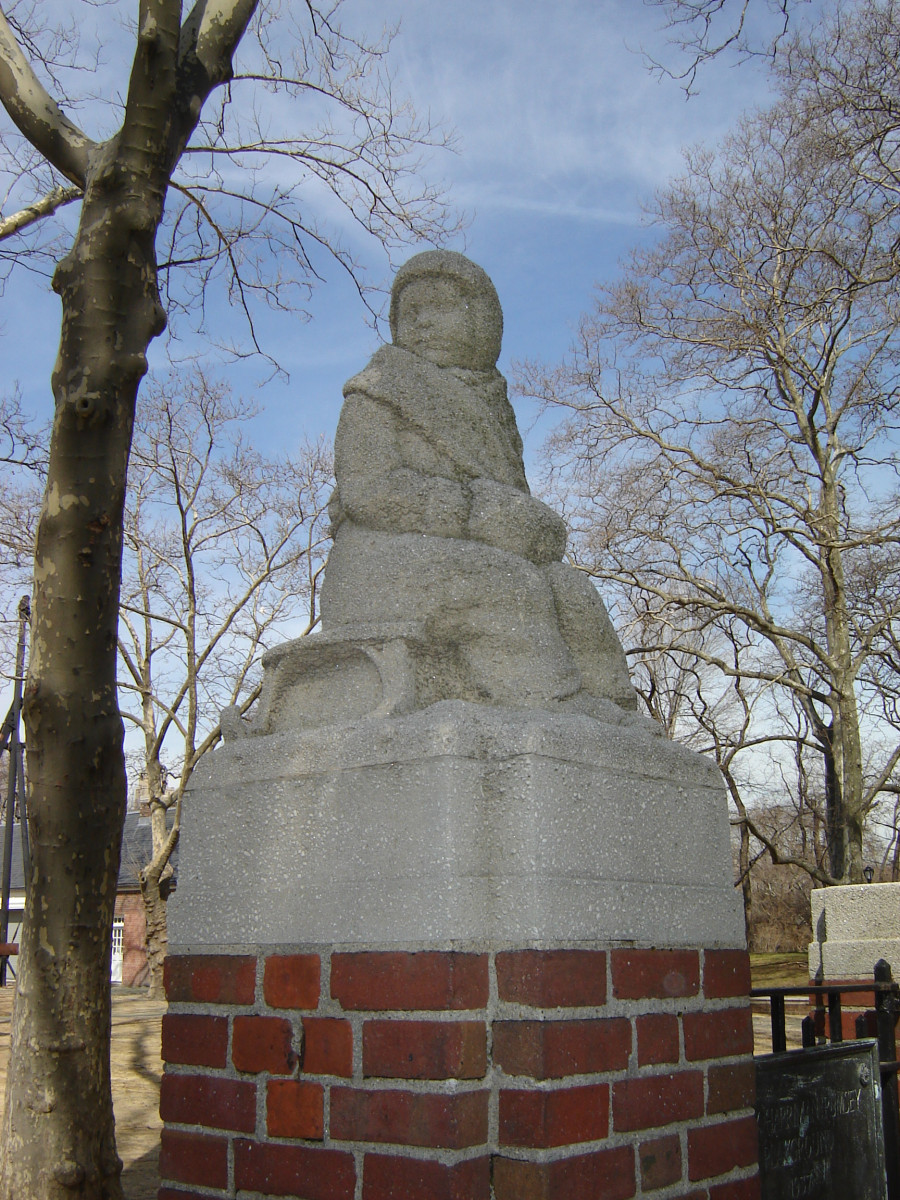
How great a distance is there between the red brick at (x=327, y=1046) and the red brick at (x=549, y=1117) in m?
0.30

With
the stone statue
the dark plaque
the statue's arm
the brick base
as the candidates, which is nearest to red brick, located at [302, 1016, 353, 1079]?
the brick base

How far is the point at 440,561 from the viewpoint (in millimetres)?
2354

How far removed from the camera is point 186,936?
2.24 meters

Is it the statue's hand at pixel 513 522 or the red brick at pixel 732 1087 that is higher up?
the statue's hand at pixel 513 522

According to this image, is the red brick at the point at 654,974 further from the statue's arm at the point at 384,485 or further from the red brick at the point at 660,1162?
the statue's arm at the point at 384,485

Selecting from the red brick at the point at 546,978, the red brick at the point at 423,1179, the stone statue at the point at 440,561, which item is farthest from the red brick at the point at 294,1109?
the stone statue at the point at 440,561

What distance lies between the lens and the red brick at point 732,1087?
223cm

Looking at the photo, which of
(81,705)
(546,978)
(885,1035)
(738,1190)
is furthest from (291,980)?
(885,1035)

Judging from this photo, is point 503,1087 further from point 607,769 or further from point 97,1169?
point 97,1169

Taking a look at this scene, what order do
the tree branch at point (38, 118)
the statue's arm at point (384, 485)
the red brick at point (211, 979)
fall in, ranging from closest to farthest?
the red brick at point (211, 979) < the statue's arm at point (384, 485) < the tree branch at point (38, 118)

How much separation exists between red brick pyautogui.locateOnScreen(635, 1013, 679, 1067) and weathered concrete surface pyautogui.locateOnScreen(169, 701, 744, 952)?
15 centimetres

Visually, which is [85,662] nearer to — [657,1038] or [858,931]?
[657,1038]

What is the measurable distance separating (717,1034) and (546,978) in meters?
0.67

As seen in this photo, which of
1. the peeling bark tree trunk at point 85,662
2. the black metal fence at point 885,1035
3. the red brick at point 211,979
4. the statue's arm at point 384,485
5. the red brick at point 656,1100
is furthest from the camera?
the black metal fence at point 885,1035
